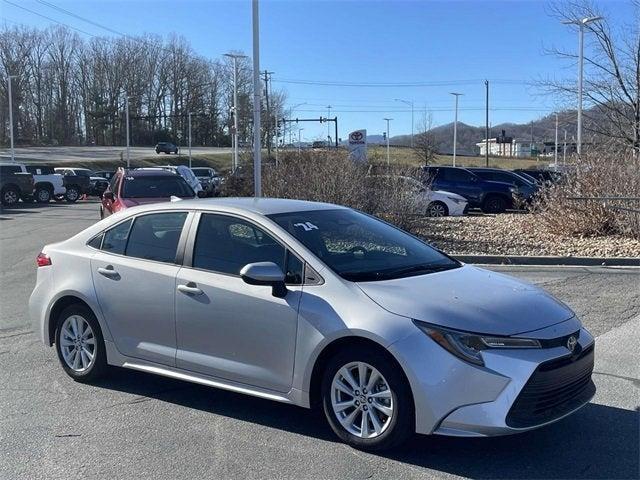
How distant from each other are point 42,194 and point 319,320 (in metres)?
33.1

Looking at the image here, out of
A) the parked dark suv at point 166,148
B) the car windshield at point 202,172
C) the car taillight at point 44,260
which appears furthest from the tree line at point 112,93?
the car taillight at point 44,260

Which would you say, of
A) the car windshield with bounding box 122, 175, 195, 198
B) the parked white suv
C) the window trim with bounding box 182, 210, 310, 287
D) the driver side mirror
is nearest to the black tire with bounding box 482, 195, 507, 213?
the car windshield with bounding box 122, 175, 195, 198

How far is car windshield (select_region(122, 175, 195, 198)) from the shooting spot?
14.5m

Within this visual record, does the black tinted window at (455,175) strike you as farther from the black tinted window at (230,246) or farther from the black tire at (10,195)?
the black tinted window at (230,246)

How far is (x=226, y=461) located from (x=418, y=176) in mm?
12299

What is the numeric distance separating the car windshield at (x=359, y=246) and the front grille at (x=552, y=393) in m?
1.16

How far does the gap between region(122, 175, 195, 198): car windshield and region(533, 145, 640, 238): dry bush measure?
7.85m

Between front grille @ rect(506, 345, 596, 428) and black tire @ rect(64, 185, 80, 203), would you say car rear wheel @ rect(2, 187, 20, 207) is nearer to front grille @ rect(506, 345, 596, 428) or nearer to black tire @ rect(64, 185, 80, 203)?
black tire @ rect(64, 185, 80, 203)

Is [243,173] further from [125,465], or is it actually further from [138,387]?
[125,465]

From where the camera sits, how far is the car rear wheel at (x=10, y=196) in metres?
30.5

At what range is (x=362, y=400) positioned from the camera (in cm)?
420

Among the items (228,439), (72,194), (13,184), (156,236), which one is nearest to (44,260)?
(156,236)

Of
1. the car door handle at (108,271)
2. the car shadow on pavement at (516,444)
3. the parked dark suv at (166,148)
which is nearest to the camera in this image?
the car shadow on pavement at (516,444)

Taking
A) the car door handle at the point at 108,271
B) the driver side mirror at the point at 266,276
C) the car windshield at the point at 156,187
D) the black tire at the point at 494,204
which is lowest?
the black tire at the point at 494,204
